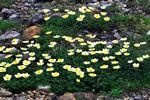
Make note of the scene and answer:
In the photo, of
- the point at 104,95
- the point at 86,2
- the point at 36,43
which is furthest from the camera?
the point at 86,2

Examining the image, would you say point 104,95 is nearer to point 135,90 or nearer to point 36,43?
point 135,90

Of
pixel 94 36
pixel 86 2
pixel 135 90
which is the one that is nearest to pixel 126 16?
pixel 94 36

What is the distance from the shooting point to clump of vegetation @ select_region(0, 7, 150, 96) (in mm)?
4000

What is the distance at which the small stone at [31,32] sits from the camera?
5557 mm

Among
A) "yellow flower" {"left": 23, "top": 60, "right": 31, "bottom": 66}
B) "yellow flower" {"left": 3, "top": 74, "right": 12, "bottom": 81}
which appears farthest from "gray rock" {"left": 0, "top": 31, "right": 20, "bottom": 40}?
"yellow flower" {"left": 3, "top": 74, "right": 12, "bottom": 81}

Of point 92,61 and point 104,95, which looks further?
point 92,61

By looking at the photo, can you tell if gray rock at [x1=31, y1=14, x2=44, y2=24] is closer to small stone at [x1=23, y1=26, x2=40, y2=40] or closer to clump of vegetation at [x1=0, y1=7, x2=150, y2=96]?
clump of vegetation at [x1=0, y1=7, x2=150, y2=96]

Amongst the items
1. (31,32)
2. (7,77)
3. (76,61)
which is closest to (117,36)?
(76,61)

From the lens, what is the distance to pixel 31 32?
563 cm

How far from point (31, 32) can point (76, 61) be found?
1.43 metres

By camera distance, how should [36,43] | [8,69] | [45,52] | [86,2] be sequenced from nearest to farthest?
1. [8,69]
2. [45,52]
3. [36,43]
4. [86,2]

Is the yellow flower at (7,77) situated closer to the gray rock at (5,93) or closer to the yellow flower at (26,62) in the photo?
the gray rock at (5,93)

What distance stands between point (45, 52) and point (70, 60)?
54cm

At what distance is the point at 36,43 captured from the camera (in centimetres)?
530
